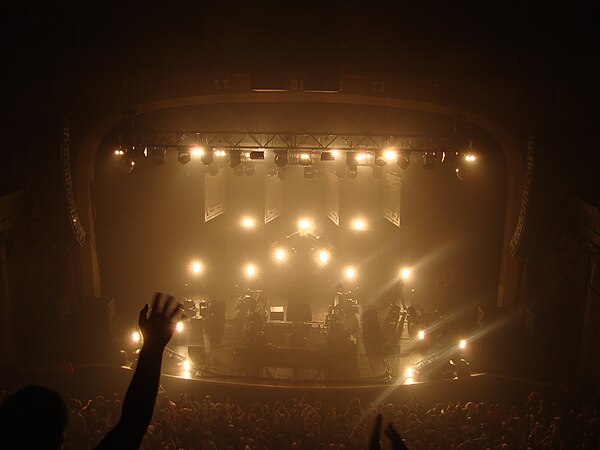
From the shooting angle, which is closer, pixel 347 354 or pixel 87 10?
pixel 87 10

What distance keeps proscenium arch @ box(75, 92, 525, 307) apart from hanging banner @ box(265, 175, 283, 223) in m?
7.67

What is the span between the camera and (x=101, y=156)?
14125mm

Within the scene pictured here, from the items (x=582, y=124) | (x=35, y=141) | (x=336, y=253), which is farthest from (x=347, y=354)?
(x=35, y=141)

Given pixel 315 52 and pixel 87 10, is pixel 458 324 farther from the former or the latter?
pixel 87 10

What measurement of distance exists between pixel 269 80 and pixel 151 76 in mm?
3214

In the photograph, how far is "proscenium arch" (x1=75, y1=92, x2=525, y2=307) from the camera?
40.3 feet

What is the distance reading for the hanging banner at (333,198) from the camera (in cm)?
2008

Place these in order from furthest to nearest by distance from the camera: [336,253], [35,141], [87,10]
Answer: [336,253], [35,141], [87,10]

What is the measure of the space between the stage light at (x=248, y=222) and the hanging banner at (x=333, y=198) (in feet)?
11.2

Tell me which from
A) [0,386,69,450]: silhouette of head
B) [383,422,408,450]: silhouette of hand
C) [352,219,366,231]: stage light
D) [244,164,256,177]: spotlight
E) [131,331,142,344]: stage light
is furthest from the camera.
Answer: [352,219,366,231]: stage light

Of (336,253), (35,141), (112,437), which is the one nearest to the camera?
(112,437)

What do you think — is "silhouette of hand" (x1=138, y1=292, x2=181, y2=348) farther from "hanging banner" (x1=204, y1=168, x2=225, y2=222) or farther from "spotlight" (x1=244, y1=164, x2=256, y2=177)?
"hanging banner" (x1=204, y1=168, x2=225, y2=222)

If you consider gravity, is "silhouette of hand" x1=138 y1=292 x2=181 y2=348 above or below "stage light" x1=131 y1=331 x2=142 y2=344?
Answer: above

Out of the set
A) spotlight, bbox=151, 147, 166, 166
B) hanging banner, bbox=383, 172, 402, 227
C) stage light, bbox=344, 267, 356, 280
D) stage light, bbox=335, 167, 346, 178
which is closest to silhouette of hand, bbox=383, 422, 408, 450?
spotlight, bbox=151, 147, 166, 166
